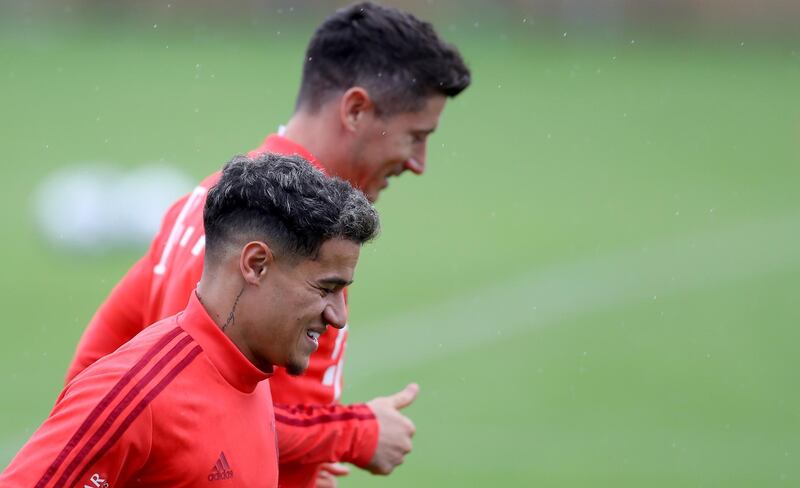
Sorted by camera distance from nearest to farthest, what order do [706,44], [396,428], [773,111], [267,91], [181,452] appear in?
[181,452], [396,428], [773,111], [267,91], [706,44]

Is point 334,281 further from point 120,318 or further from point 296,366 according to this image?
point 120,318

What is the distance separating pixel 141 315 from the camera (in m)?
4.44

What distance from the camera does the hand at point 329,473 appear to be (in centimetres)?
464

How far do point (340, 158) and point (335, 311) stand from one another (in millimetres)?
1302

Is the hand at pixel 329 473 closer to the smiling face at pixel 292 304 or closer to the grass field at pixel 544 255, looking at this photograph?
the smiling face at pixel 292 304

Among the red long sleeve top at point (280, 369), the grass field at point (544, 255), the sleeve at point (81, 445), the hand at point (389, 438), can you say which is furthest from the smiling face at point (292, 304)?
the grass field at point (544, 255)

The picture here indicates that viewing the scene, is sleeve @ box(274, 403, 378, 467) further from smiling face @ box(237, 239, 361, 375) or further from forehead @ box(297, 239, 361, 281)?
forehead @ box(297, 239, 361, 281)

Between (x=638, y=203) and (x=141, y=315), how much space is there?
1324cm

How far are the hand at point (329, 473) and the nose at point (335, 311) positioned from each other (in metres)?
1.33

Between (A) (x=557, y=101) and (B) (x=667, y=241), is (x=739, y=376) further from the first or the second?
(A) (x=557, y=101)

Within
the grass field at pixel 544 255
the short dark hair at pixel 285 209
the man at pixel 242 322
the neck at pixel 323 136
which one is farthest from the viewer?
the grass field at pixel 544 255

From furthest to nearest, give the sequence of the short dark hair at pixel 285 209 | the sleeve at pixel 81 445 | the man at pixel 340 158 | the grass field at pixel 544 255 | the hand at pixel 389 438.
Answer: the grass field at pixel 544 255, the hand at pixel 389 438, the man at pixel 340 158, the short dark hair at pixel 285 209, the sleeve at pixel 81 445

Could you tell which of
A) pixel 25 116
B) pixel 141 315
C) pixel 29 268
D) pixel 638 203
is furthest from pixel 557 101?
pixel 141 315

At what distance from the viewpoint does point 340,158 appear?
4586 mm
